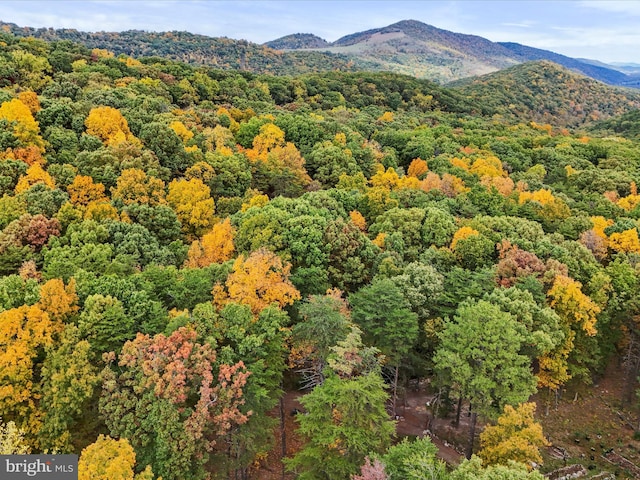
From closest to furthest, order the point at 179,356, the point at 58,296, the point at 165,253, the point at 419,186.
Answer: the point at 179,356, the point at 58,296, the point at 165,253, the point at 419,186

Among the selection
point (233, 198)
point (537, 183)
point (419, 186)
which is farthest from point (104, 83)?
point (537, 183)

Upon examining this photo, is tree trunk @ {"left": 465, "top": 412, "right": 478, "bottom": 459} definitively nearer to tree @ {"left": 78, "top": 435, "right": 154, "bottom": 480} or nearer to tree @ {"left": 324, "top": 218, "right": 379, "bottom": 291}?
tree @ {"left": 324, "top": 218, "right": 379, "bottom": 291}

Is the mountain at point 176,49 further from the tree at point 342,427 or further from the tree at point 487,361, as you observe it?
the tree at point 342,427

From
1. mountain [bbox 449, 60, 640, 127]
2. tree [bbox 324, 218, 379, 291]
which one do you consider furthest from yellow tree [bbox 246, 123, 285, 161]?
mountain [bbox 449, 60, 640, 127]

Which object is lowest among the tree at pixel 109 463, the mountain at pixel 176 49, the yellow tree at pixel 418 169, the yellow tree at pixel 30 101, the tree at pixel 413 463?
the tree at pixel 109 463

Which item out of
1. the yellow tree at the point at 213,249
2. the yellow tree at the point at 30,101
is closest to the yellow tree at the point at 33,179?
the yellow tree at the point at 30,101

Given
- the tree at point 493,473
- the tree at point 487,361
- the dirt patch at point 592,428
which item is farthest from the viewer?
the dirt patch at point 592,428

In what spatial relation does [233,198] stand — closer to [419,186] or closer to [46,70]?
[419,186]
